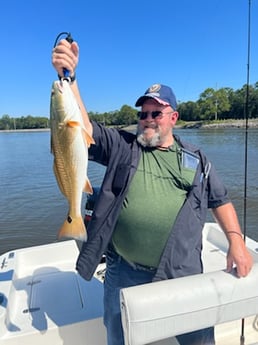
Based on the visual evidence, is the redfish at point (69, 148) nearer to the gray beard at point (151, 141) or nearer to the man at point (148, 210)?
the man at point (148, 210)

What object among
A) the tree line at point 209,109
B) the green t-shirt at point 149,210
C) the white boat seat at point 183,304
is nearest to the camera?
the white boat seat at point 183,304

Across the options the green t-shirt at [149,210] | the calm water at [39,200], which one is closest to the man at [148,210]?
the green t-shirt at [149,210]

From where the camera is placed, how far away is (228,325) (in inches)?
102

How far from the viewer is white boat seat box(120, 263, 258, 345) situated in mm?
1550

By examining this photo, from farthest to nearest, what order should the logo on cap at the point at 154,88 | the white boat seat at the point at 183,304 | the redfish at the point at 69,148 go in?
the logo on cap at the point at 154,88 < the white boat seat at the point at 183,304 < the redfish at the point at 69,148

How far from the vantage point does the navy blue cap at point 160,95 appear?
186 centimetres

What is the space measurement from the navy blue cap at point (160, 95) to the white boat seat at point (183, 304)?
990 mm

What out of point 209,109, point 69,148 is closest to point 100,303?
point 69,148

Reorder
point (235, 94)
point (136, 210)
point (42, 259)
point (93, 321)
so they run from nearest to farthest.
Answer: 1. point (136, 210)
2. point (93, 321)
3. point (42, 259)
4. point (235, 94)

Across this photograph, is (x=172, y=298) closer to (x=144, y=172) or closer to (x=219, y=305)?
A: (x=219, y=305)

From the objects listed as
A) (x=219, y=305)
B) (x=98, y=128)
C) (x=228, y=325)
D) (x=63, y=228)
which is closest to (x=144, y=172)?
(x=98, y=128)

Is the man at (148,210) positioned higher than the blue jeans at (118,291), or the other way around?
the man at (148,210)

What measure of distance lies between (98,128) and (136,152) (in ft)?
0.83

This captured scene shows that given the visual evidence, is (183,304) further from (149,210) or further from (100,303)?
(100,303)
